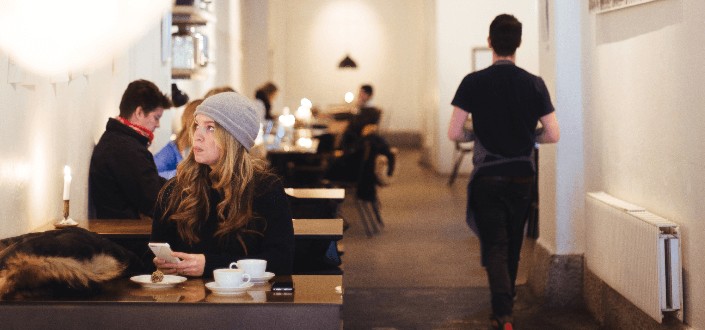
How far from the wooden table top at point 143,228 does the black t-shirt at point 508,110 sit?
97 centimetres

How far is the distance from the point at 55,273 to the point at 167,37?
16.2 feet

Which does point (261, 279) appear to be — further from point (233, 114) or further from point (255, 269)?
point (233, 114)

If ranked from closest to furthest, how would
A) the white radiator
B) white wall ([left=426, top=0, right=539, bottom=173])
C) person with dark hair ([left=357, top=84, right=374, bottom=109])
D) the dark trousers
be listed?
the white radiator → the dark trousers → person with dark hair ([left=357, top=84, right=374, bottom=109]) → white wall ([left=426, top=0, right=539, bottom=173])

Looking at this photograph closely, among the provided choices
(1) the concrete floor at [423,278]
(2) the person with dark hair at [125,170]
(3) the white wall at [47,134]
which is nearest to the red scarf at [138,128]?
(2) the person with dark hair at [125,170]

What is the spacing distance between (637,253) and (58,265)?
2.88 meters

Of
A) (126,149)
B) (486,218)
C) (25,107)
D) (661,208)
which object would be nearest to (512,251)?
(486,218)

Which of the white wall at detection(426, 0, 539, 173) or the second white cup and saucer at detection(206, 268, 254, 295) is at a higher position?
the white wall at detection(426, 0, 539, 173)

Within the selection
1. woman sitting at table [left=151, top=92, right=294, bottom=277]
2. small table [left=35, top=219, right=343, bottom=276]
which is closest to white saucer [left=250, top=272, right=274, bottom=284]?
woman sitting at table [left=151, top=92, right=294, bottom=277]

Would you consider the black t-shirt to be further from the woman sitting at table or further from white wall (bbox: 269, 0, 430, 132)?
white wall (bbox: 269, 0, 430, 132)

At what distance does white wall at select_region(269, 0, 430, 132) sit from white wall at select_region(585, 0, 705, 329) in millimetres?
16903

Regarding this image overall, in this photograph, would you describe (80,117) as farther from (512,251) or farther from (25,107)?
(512,251)

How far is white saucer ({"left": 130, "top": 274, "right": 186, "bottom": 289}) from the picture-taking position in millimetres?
3002

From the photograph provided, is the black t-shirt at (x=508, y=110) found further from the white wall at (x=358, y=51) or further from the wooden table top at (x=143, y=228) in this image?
the white wall at (x=358, y=51)

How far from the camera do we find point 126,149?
17.3ft
